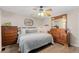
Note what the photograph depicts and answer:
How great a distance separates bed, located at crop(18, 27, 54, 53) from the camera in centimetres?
148

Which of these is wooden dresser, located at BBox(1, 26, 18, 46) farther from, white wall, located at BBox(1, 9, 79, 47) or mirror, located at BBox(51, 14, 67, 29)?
mirror, located at BBox(51, 14, 67, 29)

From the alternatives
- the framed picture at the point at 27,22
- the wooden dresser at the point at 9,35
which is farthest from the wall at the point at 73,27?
the wooden dresser at the point at 9,35

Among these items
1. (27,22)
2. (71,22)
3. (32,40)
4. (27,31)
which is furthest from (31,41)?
(71,22)

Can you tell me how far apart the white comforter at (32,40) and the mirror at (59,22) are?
19 cm

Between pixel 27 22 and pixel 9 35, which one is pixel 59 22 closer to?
pixel 27 22

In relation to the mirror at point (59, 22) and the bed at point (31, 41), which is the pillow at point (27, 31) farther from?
the mirror at point (59, 22)

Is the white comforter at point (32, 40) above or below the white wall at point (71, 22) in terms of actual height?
below

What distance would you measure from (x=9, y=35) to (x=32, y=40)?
35 centimetres

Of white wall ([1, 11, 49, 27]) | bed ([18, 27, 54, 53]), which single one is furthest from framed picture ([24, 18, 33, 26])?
bed ([18, 27, 54, 53])

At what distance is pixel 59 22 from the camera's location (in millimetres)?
1563

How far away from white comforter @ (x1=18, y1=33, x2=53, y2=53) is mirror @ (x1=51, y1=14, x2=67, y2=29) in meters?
0.19

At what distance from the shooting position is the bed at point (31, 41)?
58.1 inches
